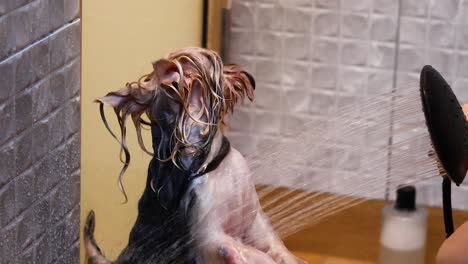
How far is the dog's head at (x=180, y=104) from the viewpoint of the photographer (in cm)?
85

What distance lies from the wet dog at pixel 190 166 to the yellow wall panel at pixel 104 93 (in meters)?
0.10

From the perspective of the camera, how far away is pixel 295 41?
1684mm

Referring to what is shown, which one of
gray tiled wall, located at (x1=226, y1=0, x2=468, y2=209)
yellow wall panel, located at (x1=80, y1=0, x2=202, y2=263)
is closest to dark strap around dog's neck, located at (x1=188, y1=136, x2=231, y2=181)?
yellow wall panel, located at (x1=80, y1=0, x2=202, y2=263)

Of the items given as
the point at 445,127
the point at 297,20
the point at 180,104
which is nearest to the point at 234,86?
the point at 180,104

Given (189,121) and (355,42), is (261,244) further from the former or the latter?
(355,42)

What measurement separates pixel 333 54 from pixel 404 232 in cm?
34

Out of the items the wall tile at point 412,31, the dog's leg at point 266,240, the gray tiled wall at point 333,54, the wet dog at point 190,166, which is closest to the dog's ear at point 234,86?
the wet dog at point 190,166

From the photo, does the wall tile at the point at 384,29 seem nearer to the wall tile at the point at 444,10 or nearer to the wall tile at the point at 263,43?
the wall tile at the point at 444,10

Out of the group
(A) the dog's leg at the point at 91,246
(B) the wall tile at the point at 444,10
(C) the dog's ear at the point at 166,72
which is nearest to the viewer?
(C) the dog's ear at the point at 166,72

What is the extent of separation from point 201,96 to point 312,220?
0.24m

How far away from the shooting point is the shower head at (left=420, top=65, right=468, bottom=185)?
2.91 feet

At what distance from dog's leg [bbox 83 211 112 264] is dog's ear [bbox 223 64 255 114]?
8.2 inches

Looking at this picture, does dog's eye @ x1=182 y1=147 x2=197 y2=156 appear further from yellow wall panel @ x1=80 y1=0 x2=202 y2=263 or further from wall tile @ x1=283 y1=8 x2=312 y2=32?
wall tile @ x1=283 y1=8 x2=312 y2=32

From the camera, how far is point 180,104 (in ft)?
2.79
